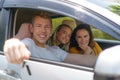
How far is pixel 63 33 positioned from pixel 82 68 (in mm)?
1111

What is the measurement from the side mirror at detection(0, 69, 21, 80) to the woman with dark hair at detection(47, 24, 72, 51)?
2.14ft

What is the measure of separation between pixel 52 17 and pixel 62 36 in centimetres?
51

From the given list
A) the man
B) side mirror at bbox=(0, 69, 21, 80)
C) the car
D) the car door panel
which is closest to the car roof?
the car

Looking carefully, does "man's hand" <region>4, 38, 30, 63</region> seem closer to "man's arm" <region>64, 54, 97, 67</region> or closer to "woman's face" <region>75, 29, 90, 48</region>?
"man's arm" <region>64, 54, 97, 67</region>

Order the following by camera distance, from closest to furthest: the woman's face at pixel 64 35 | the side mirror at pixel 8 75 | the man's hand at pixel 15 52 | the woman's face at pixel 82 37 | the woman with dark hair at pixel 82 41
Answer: the man's hand at pixel 15 52 < the side mirror at pixel 8 75 < the woman with dark hair at pixel 82 41 < the woman's face at pixel 82 37 < the woman's face at pixel 64 35

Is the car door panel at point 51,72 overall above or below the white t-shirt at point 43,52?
below

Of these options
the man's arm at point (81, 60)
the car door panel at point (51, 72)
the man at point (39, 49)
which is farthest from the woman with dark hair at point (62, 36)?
the car door panel at point (51, 72)

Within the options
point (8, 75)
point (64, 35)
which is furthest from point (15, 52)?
point (64, 35)

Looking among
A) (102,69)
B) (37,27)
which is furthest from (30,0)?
(102,69)

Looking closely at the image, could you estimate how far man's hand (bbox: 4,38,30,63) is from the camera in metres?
2.82

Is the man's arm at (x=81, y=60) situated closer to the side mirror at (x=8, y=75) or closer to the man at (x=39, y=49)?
the man at (x=39, y=49)

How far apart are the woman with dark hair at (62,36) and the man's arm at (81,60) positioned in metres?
0.50

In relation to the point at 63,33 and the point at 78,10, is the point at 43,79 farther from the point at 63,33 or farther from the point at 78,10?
the point at 63,33

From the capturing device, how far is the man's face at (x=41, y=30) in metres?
3.25
